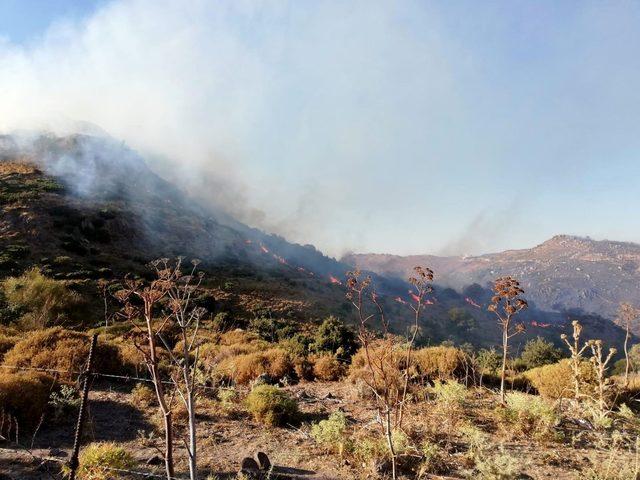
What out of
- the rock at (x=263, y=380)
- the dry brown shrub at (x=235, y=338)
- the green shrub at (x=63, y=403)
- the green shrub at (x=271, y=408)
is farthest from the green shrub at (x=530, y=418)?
the dry brown shrub at (x=235, y=338)

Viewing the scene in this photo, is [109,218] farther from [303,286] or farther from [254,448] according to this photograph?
[254,448]

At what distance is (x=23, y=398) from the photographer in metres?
8.26

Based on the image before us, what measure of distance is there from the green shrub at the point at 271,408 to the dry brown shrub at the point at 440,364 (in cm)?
462

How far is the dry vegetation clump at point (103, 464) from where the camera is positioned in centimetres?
558

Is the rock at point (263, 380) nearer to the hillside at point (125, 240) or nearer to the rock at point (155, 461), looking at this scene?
the rock at point (155, 461)

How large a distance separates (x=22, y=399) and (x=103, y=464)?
400cm

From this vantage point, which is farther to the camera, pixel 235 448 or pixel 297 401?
pixel 297 401

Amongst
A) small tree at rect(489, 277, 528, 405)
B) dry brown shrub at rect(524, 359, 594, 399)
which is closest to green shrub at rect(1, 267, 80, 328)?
small tree at rect(489, 277, 528, 405)

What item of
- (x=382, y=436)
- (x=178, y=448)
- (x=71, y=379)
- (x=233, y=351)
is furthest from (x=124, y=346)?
(x=382, y=436)

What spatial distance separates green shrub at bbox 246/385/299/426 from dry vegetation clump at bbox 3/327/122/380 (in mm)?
5196

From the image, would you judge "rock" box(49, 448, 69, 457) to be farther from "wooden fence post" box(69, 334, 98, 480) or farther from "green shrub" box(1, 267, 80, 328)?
"green shrub" box(1, 267, 80, 328)

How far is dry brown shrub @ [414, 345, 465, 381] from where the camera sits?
11.7m

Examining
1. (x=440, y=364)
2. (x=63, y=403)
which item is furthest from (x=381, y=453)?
(x=63, y=403)

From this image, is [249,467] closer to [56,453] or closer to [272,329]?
[56,453]
